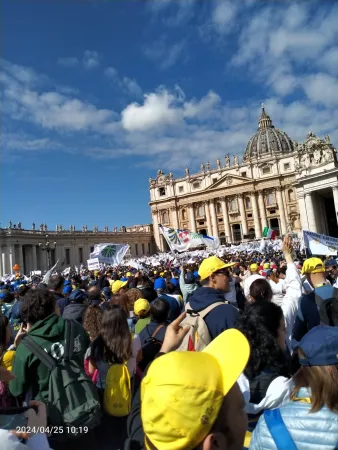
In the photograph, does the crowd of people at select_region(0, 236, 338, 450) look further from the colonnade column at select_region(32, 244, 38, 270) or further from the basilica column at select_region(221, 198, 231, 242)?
the basilica column at select_region(221, 198, 231, 242)

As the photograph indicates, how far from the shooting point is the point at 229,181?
66750 millimetres

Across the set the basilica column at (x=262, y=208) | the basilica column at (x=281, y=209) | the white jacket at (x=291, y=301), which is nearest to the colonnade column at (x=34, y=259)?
the basilica column at (x=262, y=208)

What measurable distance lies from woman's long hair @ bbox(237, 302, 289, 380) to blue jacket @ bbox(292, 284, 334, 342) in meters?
1.28

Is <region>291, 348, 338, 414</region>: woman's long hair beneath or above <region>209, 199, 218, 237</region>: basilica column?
beneath

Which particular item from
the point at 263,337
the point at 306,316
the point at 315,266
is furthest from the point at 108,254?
the point at 263,337

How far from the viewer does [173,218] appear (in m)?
72.1

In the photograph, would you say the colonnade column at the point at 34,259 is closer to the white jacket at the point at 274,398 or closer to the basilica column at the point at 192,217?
the basilica column at the point at 192,217

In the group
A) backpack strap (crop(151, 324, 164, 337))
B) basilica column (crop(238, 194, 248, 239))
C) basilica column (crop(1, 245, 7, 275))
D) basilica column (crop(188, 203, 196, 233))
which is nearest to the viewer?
backpack strap (crop(151, 324, 164, 337))

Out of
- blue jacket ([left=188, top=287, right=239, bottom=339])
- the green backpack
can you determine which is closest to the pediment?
blue jacket ([left=188, top=287, right=239, bottom=339])

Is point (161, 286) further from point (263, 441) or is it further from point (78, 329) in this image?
point (263, 441)

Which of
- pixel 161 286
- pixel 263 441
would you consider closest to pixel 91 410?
pixel 263 441

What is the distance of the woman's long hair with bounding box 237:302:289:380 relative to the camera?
2.51 meters

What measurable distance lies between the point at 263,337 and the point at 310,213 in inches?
1453

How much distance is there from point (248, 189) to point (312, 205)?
28.3 m
